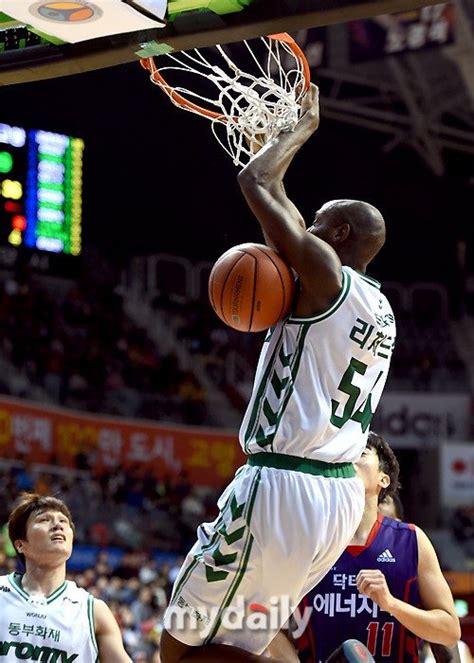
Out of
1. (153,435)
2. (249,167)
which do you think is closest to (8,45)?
(249,167)

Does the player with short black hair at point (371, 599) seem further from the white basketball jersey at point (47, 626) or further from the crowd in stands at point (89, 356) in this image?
the crowd in stands at point (89, 356)

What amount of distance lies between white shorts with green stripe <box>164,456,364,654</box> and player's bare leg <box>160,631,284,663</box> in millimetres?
28

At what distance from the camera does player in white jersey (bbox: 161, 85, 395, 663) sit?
166 inches

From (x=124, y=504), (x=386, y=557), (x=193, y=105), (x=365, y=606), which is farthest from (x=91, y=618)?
(x=124, y=504)

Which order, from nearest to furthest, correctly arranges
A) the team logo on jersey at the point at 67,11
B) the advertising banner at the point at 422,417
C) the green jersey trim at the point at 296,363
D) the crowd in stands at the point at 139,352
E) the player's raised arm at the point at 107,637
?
the green jersey trim at the point at 296,363, the team logo on jersey at the point at 67,11, the player's raised arm at the point at 107,637, the crowd in stands at the point at 139,352, the advertising banner at the point at 422,417

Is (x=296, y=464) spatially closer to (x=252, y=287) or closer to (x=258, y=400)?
(x=258, y=400)

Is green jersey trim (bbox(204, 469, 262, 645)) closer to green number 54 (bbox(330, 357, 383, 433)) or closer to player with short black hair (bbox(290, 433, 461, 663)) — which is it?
green number 54 (bbox(330, 357, 383, 433))

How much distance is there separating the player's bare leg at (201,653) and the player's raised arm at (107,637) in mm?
1119

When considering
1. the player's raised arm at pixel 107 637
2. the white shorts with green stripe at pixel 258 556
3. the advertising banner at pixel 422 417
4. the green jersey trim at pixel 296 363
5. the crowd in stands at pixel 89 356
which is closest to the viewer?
the white shorts with green stripe at pixel 258 556

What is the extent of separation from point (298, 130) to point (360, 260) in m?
0.54

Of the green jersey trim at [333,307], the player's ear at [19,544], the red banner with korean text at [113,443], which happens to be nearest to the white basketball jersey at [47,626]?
the player's ear at [19,544]

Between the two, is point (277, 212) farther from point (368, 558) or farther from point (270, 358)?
point (368, 558)

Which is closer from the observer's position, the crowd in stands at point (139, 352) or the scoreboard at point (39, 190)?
the scoreboard at point (39, 190)

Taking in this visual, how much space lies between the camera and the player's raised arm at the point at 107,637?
213 inches
